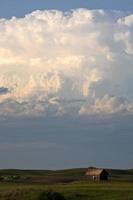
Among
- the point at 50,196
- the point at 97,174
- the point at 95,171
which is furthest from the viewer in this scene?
the point at 95,171

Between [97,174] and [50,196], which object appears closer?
[50,196]

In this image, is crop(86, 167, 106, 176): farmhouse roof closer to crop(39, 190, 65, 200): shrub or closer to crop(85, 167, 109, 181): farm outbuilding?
crop(85, 167, 109, 181): farm outbuilding

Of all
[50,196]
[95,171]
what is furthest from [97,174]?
[50,196]

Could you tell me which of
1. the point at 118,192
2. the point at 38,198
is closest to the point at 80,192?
the point at 118,192

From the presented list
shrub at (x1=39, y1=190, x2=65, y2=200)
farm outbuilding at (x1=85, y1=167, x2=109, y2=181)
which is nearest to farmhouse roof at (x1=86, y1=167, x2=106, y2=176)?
farm outbuilding at (x1=85, y1=167, x2=109, y2=181)

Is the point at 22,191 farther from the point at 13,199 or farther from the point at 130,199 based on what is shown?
the point at 130,199

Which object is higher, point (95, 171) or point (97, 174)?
point (95, 171)

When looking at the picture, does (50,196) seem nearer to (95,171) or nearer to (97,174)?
(97,174)

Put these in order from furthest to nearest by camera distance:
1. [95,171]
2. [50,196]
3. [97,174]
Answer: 1. [95,171]
2. [97,174]
3. [50,196]

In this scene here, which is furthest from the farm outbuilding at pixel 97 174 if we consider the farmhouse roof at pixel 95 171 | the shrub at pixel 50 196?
the shrub at pixel 50 196

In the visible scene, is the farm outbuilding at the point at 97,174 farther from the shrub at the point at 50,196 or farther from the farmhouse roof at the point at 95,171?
the shrub at the point at 50,196

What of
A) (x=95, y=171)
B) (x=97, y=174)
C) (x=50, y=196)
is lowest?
(x=50, y=196)

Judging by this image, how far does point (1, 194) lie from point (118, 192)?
1647 centimetres

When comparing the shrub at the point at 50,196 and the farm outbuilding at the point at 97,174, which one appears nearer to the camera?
the shrub at the point at 50,196
